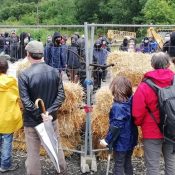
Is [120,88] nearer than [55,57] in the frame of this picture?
Yes

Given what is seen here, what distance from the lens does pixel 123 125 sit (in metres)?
5.10

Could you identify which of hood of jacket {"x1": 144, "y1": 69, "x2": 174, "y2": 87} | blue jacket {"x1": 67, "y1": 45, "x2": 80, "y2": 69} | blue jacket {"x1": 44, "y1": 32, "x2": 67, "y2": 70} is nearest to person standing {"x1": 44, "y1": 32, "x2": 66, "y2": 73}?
blue jacket {"x1": 44, "y1": 32, "x2": 67, "y2": 70}

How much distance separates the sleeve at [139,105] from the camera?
16.3 feet

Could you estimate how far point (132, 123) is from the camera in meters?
5.21

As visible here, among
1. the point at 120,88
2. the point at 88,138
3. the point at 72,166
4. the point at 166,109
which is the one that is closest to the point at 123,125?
the point at 120,88

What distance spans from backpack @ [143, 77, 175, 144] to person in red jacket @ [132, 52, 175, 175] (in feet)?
0.16

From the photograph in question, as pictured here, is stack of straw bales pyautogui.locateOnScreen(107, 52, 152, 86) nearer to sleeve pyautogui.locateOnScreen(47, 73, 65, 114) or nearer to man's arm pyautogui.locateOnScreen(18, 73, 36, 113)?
sleeve pyautogui.locateOnScreen(47, 73, 65, 114)

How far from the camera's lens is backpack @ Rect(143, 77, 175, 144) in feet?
15.9

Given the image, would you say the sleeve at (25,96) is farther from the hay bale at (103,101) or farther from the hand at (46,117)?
the hay bale at (103,101)

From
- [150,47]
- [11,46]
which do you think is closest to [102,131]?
[150,47]

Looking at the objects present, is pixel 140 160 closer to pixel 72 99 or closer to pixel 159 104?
pixel 72 99

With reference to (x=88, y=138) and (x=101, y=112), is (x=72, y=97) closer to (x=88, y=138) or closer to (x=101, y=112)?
(x=101, y=112)

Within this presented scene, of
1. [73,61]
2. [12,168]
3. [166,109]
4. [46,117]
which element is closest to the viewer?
[166,109]

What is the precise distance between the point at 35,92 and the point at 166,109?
1593 millimetres
